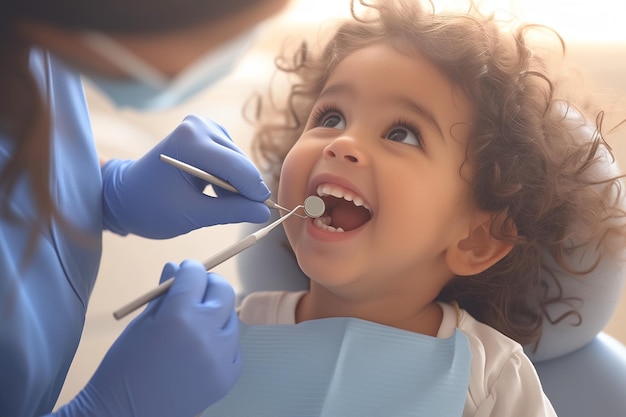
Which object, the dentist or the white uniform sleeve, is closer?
the dentist

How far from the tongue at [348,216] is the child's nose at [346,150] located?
0.46 feet

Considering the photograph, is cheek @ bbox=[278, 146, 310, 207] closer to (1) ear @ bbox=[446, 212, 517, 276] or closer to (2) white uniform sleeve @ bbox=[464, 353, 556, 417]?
(1) ear @ bbox=[446, 212, 517, 276]

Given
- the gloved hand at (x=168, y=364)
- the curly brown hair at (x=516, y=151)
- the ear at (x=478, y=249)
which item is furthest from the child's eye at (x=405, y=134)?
the gloved hand at (x=168, y=364)

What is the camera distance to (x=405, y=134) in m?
1.23

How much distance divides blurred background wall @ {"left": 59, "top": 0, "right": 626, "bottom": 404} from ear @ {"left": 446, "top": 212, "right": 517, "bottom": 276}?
536 millimetres

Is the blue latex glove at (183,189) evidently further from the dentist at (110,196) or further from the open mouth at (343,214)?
the open mouth at (343,214)

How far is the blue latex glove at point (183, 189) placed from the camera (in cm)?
121

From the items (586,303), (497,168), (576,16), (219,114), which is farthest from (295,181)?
(576,16)

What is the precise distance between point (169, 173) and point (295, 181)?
220 mm

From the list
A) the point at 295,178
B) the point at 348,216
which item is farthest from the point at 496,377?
the point at 295,178

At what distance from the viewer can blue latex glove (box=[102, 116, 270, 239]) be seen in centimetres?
121

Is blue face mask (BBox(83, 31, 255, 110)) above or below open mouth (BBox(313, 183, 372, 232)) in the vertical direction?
above

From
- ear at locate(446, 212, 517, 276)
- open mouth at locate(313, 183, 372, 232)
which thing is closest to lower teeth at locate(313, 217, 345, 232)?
open mouth at locate(313, 183, 372, 232)

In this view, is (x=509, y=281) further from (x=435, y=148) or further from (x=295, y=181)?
(x=295, y=181)
